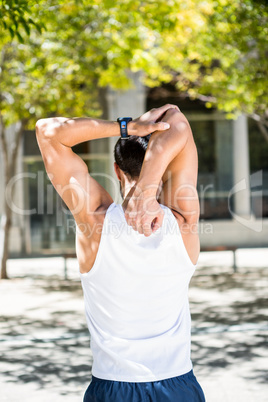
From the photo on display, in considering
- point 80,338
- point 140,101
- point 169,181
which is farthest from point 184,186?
point 140,101

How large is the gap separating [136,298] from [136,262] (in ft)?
0.44

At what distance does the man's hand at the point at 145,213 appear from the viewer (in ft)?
6.59

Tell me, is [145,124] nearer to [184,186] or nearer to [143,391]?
[184,186]

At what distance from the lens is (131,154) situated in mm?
2303

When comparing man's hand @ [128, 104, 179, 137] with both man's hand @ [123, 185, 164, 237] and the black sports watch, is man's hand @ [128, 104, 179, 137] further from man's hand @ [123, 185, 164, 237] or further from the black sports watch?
man's hand @ [123, 185, 164, 237]

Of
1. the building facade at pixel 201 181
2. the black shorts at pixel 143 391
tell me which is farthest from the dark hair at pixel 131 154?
the building facade at pixel 201 181

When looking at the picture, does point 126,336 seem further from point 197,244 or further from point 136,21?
point 136,21

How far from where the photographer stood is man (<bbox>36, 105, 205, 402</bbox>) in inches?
82.1

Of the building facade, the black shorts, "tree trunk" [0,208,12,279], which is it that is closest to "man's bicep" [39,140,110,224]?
the black shorts

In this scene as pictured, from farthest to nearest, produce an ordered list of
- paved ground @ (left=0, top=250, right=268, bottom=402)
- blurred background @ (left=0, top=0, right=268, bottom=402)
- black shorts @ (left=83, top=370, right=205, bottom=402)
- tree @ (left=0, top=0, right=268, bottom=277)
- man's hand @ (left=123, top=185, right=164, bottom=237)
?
tree @ (left=0, top=0, right=268, bottom=277) < blurred background @ (left=0, top=0, right=268, bottom=402) < paved ground @ (left=0, top=250, right=268, bottom=402) < black shorts @ (left=83, top=370, right=205, bottom=402) < man's hand @ (left=123, top=185, right=164, bottom=237)

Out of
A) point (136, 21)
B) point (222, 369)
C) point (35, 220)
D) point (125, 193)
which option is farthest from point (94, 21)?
point (125, 193)

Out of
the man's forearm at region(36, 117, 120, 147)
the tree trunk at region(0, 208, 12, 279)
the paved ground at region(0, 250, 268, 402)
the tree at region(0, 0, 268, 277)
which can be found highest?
the tree at region(0, 0, 268, 277)

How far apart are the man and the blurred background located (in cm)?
324

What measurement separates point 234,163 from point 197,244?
1577cm
